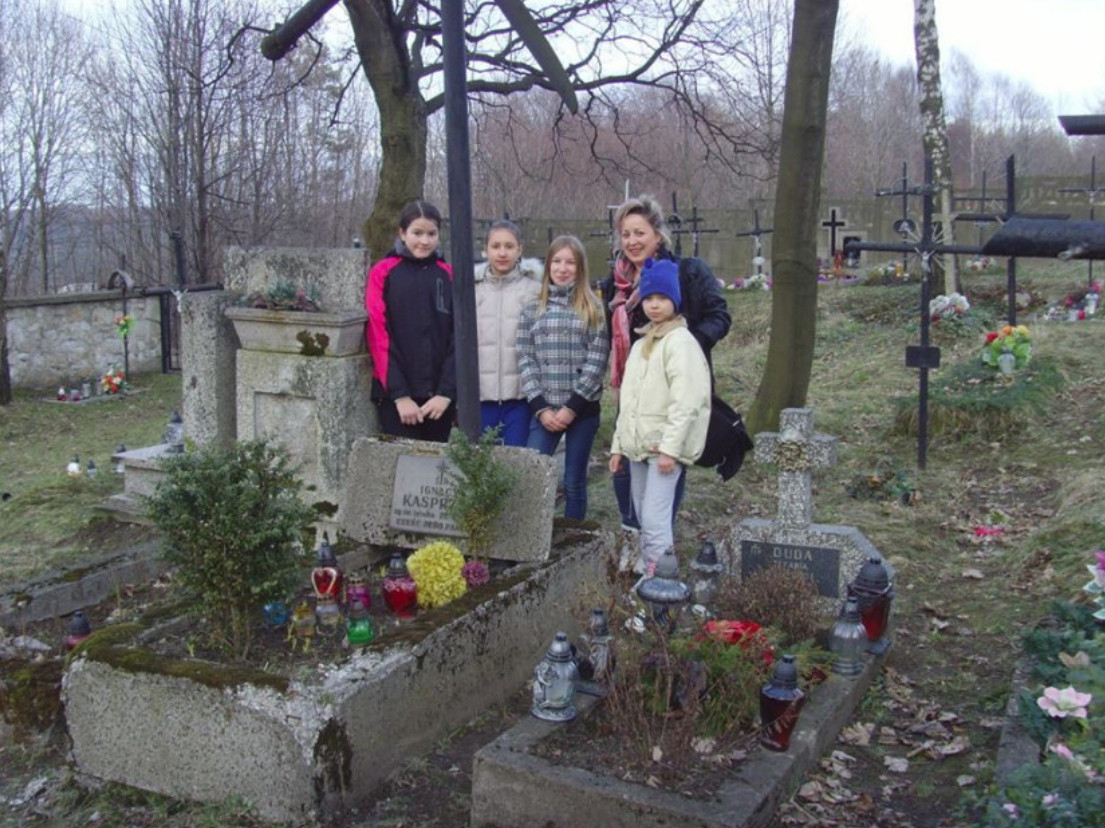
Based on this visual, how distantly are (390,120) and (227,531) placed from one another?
11.0 meters

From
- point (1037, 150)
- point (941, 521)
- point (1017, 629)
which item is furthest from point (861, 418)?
point (1037, 150)

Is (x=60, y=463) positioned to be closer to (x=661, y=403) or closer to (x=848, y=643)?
(x=661, y=403)

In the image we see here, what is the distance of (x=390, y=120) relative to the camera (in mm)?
14109

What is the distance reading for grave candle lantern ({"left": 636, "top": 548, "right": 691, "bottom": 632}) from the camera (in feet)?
13.6

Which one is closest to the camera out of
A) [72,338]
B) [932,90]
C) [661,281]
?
[661,281]

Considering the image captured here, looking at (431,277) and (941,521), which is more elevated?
(431,277)

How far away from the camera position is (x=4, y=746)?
4316mm

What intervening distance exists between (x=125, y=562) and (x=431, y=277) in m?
2.32

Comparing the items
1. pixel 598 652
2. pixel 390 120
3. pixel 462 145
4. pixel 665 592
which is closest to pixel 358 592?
pixel 598 652

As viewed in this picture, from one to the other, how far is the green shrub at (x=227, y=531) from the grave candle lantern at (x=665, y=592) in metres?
1.37

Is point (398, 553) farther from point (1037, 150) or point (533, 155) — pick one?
point (1037, 150)

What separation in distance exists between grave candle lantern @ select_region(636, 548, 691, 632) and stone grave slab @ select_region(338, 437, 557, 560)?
0.88 metres

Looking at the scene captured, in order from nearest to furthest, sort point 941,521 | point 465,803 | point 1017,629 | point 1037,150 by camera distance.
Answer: point 465,803 < point 1017,629 < point 941,521 < point 1037,150

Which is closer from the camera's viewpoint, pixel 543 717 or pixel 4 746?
pixel 543 717
